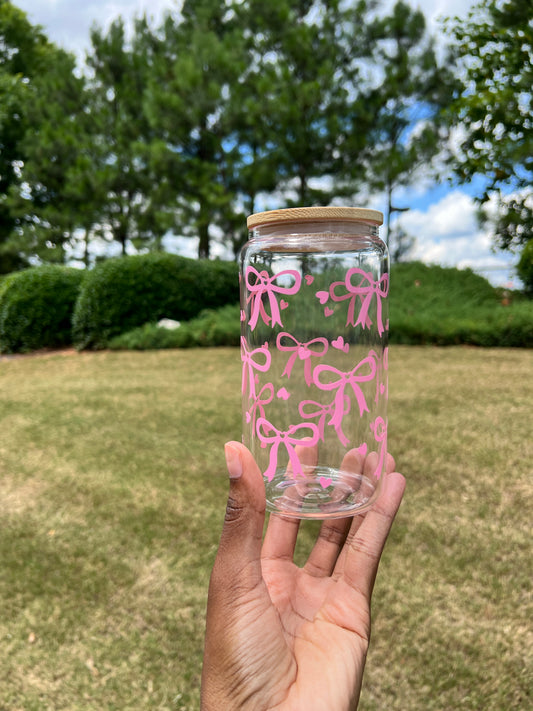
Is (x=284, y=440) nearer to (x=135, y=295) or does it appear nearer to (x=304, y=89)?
(x=135, y=295)

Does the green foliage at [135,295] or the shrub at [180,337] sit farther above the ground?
the green foliage at [135,295]

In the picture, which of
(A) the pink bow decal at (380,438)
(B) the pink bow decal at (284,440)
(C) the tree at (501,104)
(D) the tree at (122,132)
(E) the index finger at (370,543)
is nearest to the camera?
(E) the index finger at (370,543)

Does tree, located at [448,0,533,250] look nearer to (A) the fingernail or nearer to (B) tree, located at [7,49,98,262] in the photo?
(A) the fingernail

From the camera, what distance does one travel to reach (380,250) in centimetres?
174

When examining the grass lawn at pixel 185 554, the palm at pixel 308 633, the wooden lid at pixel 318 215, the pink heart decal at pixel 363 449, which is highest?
the wooden lid at pixel 318 215

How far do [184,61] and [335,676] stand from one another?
17.0m

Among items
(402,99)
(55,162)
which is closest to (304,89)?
(402,99)

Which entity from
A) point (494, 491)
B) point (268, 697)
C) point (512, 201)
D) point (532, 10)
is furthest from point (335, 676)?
point (532, 10)

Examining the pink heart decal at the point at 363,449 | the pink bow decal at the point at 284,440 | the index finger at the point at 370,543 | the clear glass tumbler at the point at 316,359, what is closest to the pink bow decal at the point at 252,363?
the clear glass tumbler at the point at 316,359

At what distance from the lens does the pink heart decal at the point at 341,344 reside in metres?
1.79

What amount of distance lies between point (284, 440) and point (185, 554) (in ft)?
5.44

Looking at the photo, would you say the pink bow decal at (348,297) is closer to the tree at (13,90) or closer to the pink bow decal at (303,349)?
the pink bow decal at (303,349)

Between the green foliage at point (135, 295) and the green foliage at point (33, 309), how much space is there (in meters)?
0.93

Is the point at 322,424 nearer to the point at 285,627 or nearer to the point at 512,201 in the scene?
the point at 285,627
